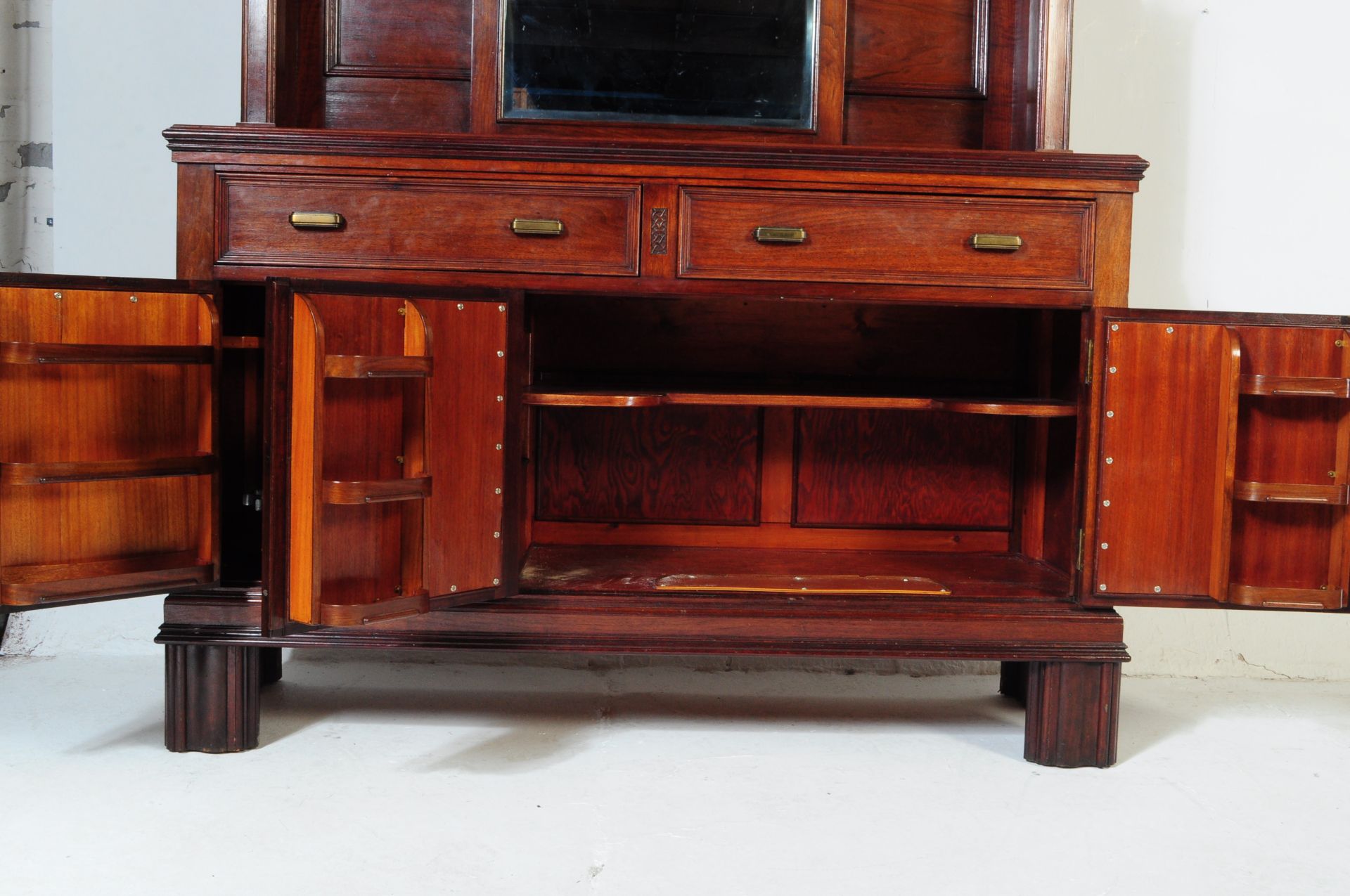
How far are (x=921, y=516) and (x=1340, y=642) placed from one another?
1.25m

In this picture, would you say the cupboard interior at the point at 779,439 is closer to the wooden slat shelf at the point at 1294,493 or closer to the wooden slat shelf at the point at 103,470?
the wooden slat shelf at the point at 1294,493

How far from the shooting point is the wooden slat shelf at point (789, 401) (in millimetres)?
2211

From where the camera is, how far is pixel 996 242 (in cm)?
221

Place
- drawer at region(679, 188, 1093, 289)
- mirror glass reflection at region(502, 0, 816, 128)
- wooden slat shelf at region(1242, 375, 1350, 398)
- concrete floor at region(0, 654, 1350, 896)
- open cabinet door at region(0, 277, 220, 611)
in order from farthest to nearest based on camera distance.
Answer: mirror glass reflection at region(502, 0, 816, 128)
drawer at region(679, 188, 1093, 289)
wooden slat shelf at region(1242, 375, 1350, 398)
open cabinet door at region(0, 277, 220, 611)
concrete floor at region(0, 654, 1350, 896)

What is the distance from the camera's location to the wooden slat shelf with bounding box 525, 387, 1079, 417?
221cm

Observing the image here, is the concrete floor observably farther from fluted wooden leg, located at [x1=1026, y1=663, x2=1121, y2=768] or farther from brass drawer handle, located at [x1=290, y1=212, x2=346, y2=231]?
brass drawer handle, located at [x1=290, y1=212, x2=346, y2=231]

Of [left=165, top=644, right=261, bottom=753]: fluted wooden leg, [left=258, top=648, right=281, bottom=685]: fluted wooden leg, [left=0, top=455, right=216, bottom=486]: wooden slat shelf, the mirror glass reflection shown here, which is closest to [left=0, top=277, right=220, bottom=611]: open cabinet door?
[left=0, top=455, right=216, bottom=486]: wooden slat shelf

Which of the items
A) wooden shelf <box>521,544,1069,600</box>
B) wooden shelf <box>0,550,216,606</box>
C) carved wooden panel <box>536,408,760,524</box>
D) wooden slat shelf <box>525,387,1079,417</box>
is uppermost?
wooden slat shelf <box>525,387,1079,417</box>

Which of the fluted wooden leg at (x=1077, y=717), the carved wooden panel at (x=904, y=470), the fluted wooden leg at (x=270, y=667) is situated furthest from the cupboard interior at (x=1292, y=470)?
the fluted wooden leg at (x=270, y=667)

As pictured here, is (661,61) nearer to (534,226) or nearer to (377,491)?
(534,226)

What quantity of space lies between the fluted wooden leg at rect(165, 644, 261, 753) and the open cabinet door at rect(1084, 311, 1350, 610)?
1666 millimetres

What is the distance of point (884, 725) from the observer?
246cm

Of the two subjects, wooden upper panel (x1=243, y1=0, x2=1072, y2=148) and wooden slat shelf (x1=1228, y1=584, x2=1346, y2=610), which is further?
wooden upper panel (x1=243, y1=0, x2=1072, y2=148)

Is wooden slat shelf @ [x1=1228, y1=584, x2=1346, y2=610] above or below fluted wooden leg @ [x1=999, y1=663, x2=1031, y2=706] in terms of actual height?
above
